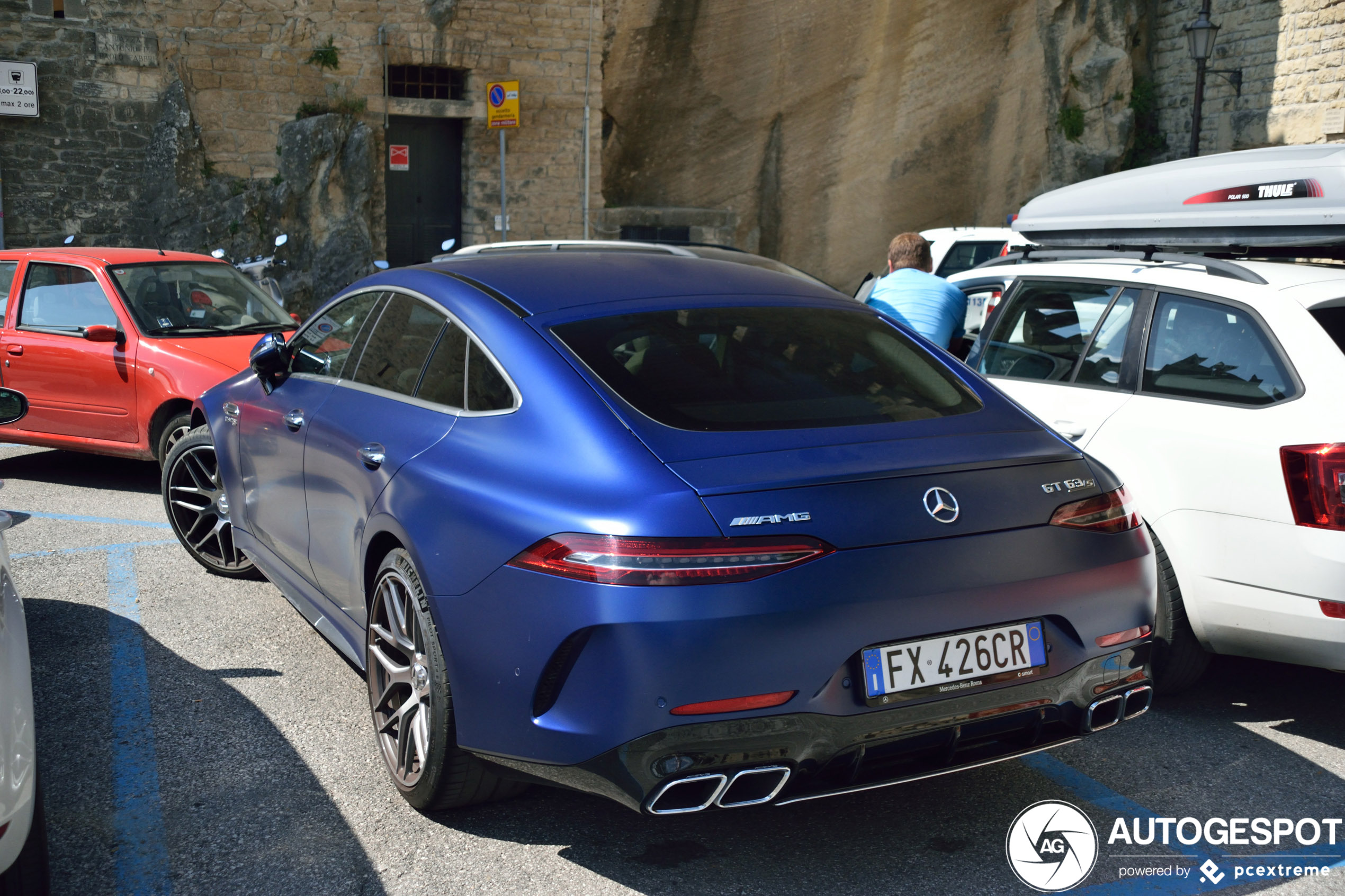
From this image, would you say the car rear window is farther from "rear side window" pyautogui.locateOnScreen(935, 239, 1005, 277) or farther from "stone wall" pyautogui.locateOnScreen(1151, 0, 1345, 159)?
"stone wall" pyautogui.locateOnScreen(1151, 0, 1345, 159)

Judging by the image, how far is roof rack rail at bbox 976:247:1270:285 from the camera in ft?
13.7

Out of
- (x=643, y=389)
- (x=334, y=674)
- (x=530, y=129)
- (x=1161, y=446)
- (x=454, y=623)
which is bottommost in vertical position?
(x=334, y=674)

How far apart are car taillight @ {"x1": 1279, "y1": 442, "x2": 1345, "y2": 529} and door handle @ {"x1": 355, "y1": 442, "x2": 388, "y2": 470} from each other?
2824 millimetres

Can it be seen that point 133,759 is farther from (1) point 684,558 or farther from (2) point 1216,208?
(2) point 1216,208

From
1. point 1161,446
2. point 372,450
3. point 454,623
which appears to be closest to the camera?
point 454,623

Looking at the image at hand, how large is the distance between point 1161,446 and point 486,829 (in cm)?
266

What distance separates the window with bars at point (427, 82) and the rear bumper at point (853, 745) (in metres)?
16.3

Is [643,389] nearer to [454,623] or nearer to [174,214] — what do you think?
[454,623]

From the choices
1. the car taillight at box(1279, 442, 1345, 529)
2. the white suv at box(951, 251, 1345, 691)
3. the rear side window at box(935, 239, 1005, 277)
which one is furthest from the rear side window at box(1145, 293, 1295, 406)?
the rear side window at box(935, 239, 1005, 277)

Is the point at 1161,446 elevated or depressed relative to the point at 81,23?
depressed

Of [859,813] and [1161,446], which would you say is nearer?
[859,813]

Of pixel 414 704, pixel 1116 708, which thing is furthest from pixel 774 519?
pixel 414 704

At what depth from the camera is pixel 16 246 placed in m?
15.7

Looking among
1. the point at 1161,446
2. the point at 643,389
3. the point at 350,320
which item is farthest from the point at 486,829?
the point at 1161,446
